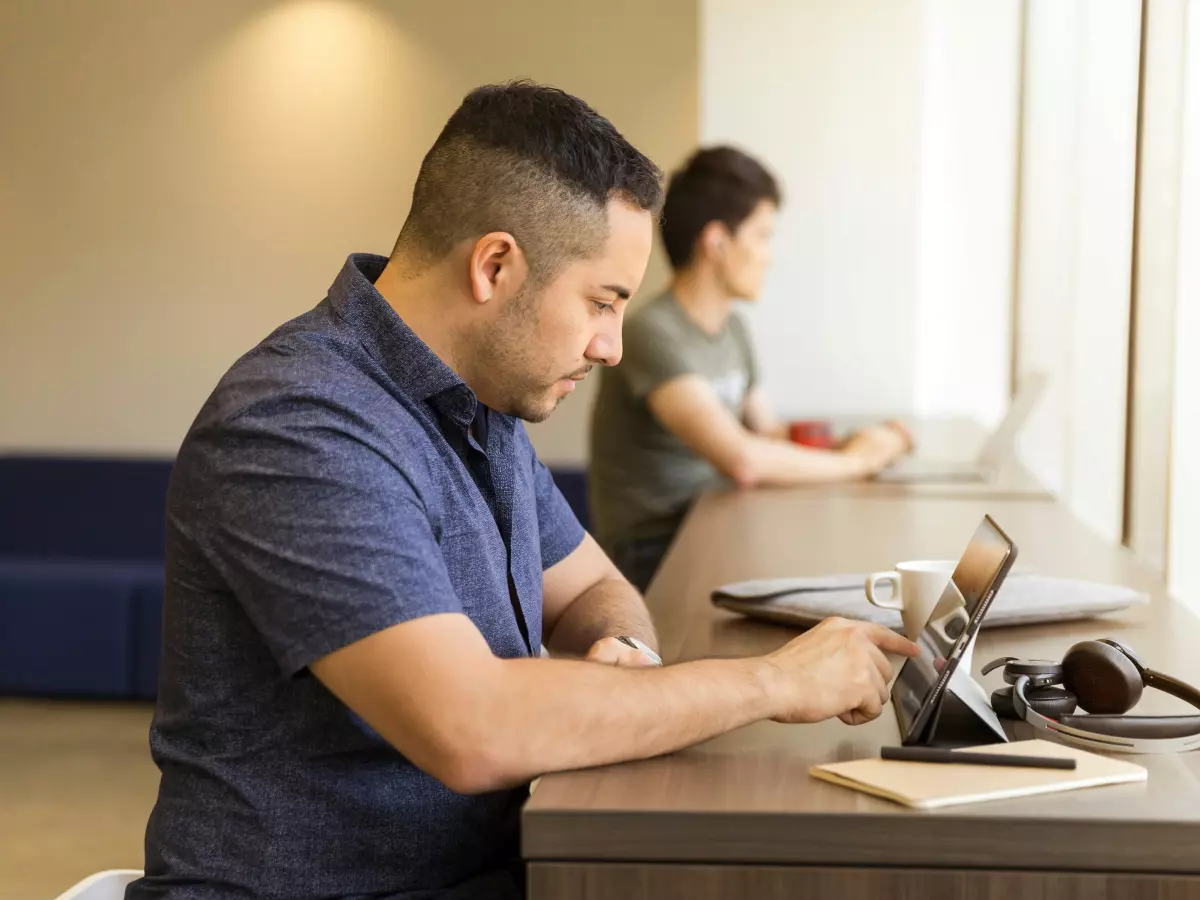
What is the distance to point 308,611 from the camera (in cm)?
105

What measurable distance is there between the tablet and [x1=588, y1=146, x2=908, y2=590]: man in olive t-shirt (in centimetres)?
166

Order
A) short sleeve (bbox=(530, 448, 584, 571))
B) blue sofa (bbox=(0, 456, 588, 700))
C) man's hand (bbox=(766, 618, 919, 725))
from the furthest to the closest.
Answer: blue sofa (bbox=(0, 456, 588, 700))
short sleeve (bbox=(530, 448, 584, 571))
man's hand (bbox=(766, 618, 919, 725))

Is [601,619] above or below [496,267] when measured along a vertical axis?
below

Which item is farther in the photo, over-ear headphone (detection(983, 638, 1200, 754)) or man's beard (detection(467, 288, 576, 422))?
man's beard (detection(467, 288, 576, 422))

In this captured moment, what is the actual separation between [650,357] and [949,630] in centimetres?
184

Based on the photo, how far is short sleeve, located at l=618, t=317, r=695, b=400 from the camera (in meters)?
2.96

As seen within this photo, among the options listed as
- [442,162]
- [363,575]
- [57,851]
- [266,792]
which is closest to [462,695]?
[363,575]

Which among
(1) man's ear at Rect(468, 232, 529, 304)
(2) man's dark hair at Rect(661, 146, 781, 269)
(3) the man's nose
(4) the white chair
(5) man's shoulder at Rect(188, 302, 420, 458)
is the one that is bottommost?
(4) the white chair

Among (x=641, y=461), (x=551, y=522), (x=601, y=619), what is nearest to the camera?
(x=601, y=619)

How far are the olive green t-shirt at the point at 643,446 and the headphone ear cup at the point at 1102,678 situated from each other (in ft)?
5.96

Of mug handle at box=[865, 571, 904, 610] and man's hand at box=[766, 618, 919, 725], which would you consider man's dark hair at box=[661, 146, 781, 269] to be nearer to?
mug handle at box=[865, 571, 904, 610]

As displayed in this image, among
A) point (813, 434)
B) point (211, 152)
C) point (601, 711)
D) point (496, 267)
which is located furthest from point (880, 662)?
point (211, 152)

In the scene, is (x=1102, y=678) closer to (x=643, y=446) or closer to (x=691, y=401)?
(x=691, y=401)

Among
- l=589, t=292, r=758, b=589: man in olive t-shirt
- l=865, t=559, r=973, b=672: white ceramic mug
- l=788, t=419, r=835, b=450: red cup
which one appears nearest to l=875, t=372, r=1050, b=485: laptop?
l=788, t=419, r=835, b=450: red cup
